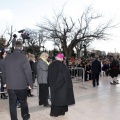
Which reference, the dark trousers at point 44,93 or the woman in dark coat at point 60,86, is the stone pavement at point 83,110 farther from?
the woman in dark coat at point 60,86

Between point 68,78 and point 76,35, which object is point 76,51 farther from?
point 68,78

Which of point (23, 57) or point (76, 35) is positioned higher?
point (76, 35)

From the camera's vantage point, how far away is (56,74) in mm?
5973

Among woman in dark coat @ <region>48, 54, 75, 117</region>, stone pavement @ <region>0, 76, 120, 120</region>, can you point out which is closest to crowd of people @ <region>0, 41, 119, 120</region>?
woman in dark coat @ <region>48, 54, 75, 117</region>

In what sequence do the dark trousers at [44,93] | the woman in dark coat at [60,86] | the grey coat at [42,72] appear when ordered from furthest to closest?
the dark trousers at [44,93] → the grey coat at [42,72] → the woman in dark coat at [60,86]

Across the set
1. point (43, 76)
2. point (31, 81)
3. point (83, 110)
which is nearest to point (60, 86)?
point (31, 81)

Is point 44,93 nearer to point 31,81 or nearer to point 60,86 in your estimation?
point 60,86

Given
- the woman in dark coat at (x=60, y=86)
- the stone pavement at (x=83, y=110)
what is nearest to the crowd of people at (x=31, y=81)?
the woman in dark coat at (x=60, y=86)

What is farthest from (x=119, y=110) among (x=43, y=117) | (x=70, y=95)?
(x=43, y=117)

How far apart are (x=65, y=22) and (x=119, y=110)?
2827 cm

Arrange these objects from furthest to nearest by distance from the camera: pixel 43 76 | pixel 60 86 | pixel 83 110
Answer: pixel 43 76 < pixel 83 110 < pixel 60 86

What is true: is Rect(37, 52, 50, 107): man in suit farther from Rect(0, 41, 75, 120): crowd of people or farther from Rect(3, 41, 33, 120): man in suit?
Rect(3, 41, 33, 120): man in suit

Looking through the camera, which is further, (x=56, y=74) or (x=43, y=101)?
(x=43, y=101)

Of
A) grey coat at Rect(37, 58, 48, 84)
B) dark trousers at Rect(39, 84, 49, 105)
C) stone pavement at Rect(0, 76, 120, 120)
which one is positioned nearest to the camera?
stone pavement at Rect(0, 76, 120, 120)
